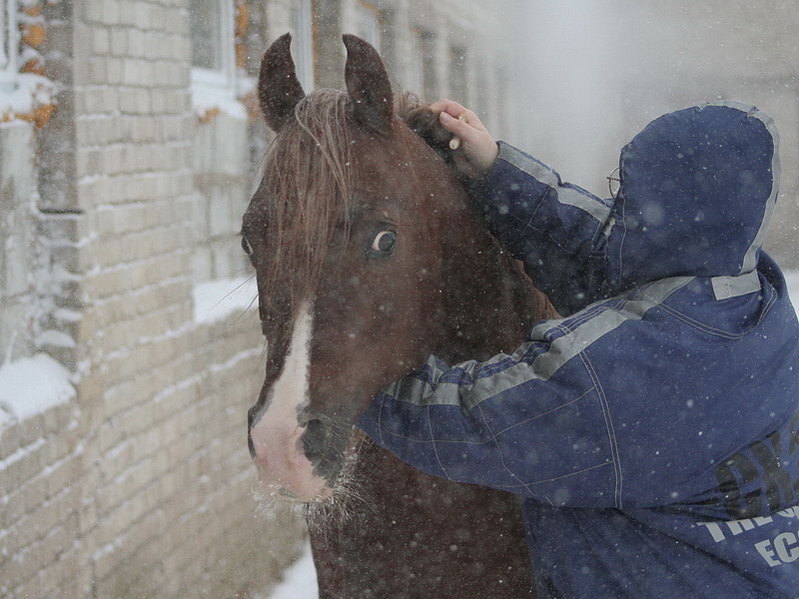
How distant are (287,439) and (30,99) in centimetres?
206

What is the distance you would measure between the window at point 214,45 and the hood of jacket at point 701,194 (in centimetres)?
343

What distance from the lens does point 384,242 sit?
70.7 inches

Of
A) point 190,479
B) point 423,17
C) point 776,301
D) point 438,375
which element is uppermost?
point 423,17

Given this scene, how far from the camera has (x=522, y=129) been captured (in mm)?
16234

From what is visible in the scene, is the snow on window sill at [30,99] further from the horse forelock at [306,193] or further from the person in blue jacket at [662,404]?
the person in blue jacket at [662,404]

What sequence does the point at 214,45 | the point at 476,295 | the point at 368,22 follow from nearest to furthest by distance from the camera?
the point at 476,295
the point at 214,45
the point at 368,22

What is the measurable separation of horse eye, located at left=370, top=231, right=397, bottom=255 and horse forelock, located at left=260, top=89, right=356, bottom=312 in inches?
2.8

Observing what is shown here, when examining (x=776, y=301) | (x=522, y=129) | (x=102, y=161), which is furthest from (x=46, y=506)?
(x=522, y=129)

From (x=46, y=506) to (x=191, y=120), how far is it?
6.43 feet

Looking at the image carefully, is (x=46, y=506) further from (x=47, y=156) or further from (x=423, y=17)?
(x=423, y=17)

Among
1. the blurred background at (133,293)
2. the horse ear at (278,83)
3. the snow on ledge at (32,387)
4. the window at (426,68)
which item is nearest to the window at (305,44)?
the blurred background at (133,293)

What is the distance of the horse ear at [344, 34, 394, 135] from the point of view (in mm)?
1857

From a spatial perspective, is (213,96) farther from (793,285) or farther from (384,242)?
(793,285)

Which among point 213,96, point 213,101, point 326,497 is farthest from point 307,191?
point 213,96
